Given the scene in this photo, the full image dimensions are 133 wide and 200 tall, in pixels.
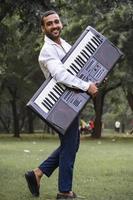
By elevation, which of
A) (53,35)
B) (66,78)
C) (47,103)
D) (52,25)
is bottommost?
(47,103)

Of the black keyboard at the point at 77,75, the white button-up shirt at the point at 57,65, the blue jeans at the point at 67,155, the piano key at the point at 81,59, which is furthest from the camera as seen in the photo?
the blue jeans at the point at 67,155

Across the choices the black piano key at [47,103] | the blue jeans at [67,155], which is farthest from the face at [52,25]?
the blue jeans at [67,155]

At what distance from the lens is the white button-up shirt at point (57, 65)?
6.83 metres

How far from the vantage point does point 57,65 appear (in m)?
6.89

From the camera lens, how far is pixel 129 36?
27297 millimetres

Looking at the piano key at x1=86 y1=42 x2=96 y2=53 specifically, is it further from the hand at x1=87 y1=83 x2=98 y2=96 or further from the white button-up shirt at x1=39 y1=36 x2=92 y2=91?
the hand at x1=87 y1=83 x2=98 y2=96

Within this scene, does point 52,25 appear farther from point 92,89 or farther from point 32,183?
point 32,183

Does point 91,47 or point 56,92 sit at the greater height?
point 91,47

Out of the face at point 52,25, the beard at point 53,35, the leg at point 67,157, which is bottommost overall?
the leg at point 67,157

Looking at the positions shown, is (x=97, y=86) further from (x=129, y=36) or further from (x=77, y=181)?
(x=129, y=36)

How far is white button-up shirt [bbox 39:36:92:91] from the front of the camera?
22.4ft

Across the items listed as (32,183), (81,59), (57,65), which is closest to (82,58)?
(81,59)

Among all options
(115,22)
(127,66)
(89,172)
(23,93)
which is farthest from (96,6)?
(23,93)

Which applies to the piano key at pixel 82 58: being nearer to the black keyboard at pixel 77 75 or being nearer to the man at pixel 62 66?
the black keyboard at pixel 77 75
